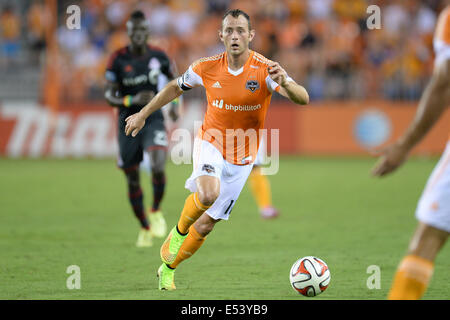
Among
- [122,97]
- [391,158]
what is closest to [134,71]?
[122,97]

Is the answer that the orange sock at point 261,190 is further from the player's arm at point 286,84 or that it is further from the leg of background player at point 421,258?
the leg of background player at point 421,258

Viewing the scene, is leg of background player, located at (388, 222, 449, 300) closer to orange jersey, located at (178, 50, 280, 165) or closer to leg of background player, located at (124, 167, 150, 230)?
orange jersey, located at (178, 50, 280, 165)

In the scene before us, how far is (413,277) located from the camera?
429 cm

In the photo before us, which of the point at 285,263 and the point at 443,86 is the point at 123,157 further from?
the point at 443,86

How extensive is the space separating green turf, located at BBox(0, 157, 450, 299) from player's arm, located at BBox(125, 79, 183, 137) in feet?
4.60

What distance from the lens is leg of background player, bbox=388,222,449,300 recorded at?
4262 millimetres

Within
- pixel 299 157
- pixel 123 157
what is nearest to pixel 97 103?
pixel 299 157

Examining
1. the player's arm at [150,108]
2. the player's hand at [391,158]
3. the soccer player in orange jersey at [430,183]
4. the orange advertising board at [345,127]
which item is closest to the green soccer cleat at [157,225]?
the player's arm at [150,108]

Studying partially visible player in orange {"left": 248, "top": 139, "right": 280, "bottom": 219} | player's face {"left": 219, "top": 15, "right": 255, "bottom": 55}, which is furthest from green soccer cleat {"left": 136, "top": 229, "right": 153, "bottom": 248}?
player's face {"left": 219, "top": 15, "right": 255, "bottom": 55}

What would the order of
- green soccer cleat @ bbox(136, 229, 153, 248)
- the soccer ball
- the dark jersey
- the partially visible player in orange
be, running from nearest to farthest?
the soccer ball → green soccer cleat @ bbox(136, 229, 153, 248) → the dark jersey → the partially visible player in orange

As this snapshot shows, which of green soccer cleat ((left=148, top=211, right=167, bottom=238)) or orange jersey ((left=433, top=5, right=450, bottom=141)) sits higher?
orange jersey ((left=433, top=5, right=450, bottom=141))

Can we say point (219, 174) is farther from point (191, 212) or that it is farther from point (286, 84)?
point (286, 84)

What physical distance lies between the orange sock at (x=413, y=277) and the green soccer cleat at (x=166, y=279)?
2505mm

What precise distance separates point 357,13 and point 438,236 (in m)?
18.7
